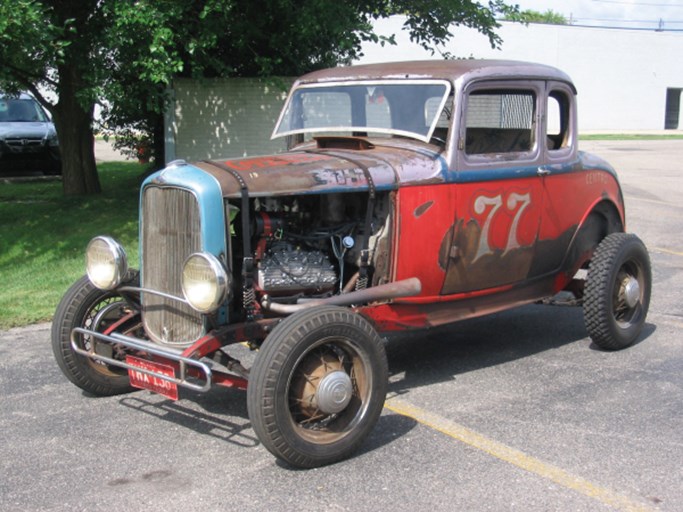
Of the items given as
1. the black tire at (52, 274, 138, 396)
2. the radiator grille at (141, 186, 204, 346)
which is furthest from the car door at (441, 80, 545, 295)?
the black tire at (52, 274, 138, 396)

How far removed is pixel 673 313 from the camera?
293 inches

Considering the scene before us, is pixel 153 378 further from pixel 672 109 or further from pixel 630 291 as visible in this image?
pixel 672 109

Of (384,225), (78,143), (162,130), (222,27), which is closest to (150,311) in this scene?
(384,225)

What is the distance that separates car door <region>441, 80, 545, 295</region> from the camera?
5496 millimetres

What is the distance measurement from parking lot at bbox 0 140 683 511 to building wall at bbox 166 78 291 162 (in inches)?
278

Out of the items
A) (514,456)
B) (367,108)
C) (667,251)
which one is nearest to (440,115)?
(367,108)

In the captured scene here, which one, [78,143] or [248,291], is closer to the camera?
[248,291]

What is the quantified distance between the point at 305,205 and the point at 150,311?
111cm

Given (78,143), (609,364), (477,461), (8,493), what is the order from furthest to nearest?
(78,143), (609,364), (477,461), (8,493)

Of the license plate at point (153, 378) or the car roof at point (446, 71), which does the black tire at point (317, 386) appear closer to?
the license plate at point (153, 378)

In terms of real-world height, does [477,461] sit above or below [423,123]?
below

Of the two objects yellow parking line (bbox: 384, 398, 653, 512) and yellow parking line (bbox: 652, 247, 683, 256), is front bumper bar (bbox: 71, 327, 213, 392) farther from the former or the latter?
yellow parking line (bbox: 652, 247, 683, 256)

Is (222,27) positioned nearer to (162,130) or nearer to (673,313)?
(162,130)

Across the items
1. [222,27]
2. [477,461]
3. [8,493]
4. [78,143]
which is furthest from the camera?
[78,143]
